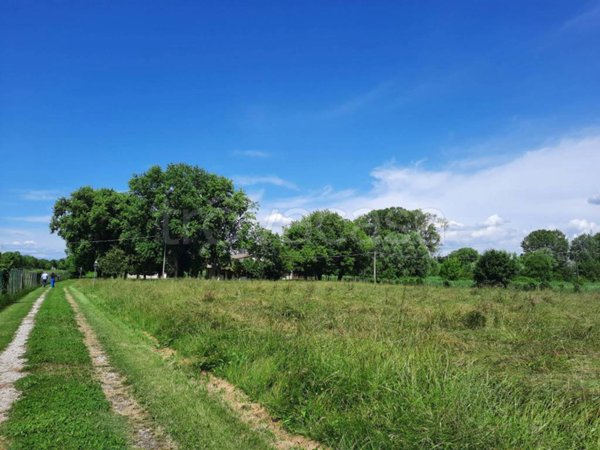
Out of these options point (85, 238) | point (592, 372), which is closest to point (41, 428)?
point (592, 372)

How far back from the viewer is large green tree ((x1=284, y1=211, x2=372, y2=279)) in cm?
6750

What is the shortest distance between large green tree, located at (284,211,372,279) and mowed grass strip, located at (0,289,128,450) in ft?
191

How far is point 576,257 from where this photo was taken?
97188 mm

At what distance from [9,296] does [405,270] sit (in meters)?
61.1

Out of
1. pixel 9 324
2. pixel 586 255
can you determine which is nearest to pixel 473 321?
pixel 9 324

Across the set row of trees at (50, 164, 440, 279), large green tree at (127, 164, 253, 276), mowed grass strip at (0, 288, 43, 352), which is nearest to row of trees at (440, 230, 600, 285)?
row of trees at (50, 164, 440, 279)

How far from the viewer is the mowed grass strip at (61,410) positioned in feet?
14.8

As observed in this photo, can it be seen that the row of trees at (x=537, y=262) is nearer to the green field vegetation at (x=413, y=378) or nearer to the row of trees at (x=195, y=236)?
the row of trees at (x=195, y=236)

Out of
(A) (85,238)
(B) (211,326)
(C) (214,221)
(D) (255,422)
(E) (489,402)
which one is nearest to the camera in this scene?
(E) (489,402)

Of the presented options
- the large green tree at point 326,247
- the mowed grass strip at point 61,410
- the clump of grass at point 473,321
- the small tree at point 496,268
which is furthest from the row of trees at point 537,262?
the mowed grass strip at point 61,410

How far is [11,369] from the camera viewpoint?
7555 mm

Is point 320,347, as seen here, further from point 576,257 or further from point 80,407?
point 576,257

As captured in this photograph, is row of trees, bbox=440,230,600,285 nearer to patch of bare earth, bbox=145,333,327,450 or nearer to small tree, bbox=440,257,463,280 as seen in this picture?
small tree, bbox=440,257,463,280

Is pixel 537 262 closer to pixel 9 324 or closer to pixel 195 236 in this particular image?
pixel 195 236
